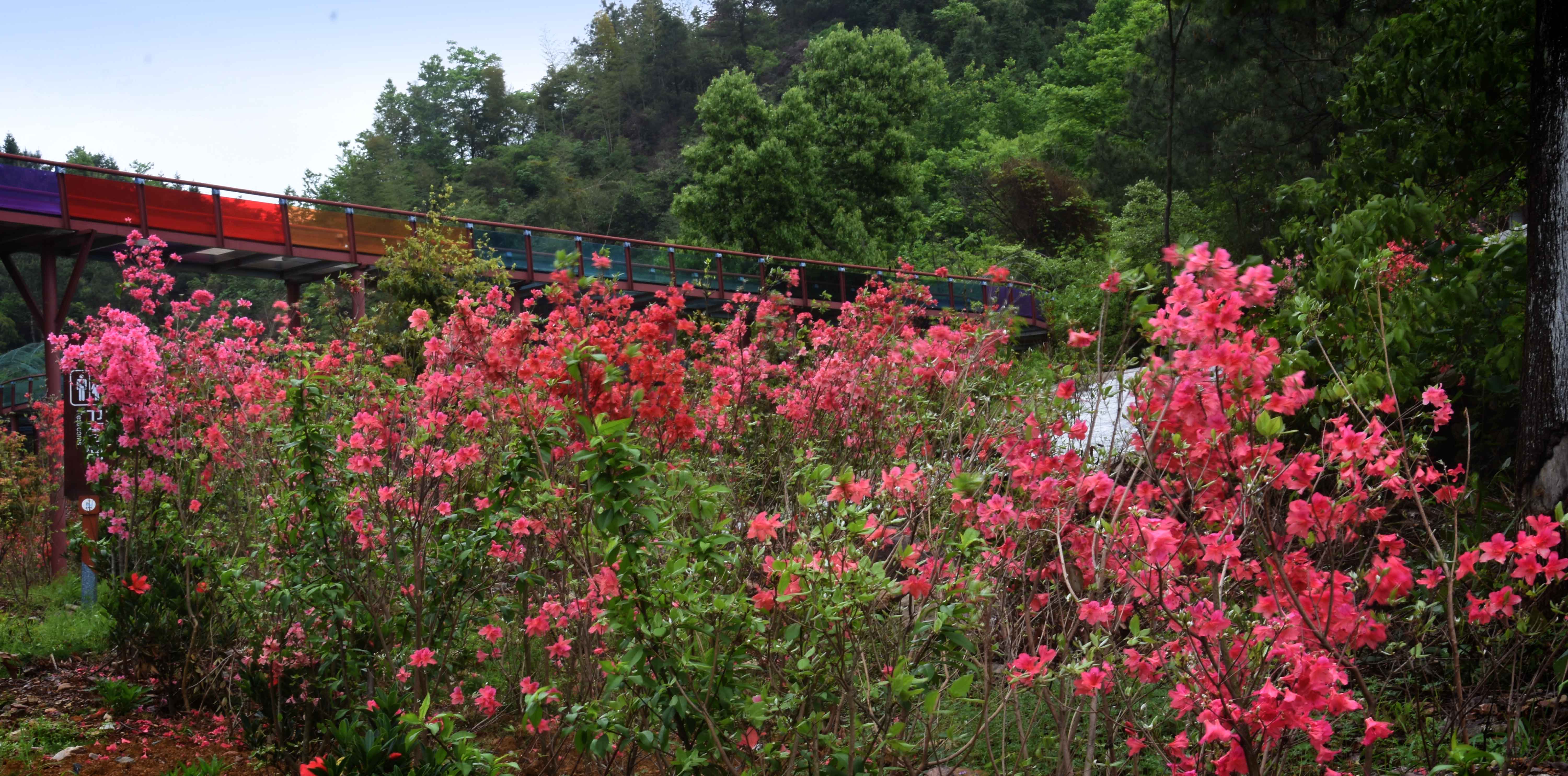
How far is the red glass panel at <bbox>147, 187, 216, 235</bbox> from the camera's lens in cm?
1428

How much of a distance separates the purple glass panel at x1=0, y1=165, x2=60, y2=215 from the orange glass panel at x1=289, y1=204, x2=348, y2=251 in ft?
9.69

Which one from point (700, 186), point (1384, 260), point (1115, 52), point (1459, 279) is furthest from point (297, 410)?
point (1115, 52)

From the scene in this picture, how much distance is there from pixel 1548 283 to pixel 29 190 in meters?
15.1

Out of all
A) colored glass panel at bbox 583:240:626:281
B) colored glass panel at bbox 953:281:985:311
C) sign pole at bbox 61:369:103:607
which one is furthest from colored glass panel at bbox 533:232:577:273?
sign pole at bbox 61:369:103:607

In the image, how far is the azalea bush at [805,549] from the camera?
7.73 ft

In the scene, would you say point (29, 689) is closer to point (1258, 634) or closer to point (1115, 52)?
point (1258, 634)

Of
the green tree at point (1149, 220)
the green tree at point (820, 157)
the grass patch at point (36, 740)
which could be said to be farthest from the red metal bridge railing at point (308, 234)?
the grass patch at point (36, 740)

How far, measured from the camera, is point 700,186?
26.3m

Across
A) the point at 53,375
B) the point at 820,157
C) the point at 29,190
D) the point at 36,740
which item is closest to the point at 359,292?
the point at 53,375

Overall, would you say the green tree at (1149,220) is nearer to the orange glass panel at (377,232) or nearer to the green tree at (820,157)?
the green tree at (820,157)

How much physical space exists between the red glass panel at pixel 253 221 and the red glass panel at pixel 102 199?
1.09 meters

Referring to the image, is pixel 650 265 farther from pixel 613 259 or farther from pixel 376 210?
pixel 376 210

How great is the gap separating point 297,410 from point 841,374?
2.61 metres

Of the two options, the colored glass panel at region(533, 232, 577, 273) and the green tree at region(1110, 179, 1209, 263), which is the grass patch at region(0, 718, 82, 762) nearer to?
the colored glass panel at region(533, 232, 577, 273)
